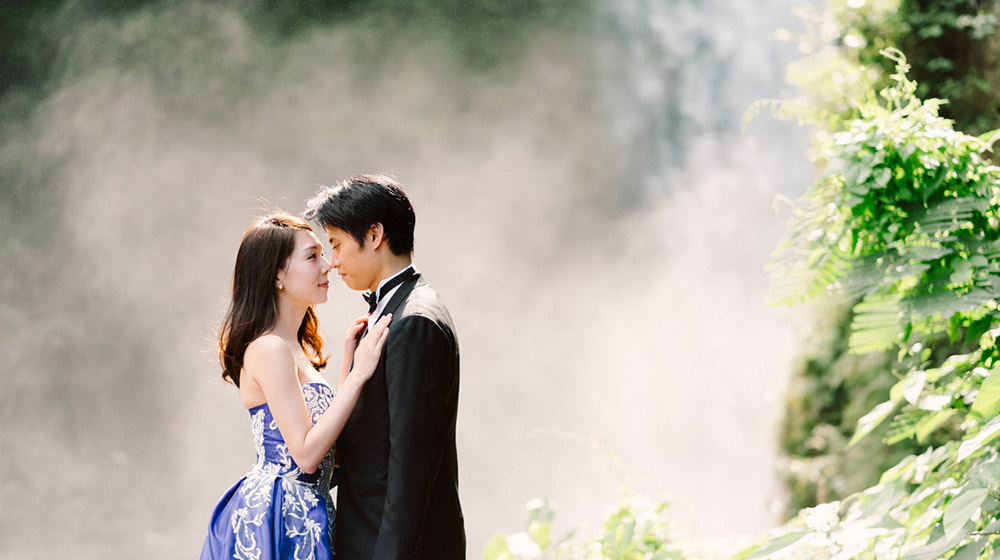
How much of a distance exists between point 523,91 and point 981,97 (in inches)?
184

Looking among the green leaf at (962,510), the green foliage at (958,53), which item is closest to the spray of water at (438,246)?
the green leaf at (962,510)

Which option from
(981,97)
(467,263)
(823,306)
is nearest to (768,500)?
(823,306)

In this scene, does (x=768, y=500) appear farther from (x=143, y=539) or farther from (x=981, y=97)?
(x=143, y=539)

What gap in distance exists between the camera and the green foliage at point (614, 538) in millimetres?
2953

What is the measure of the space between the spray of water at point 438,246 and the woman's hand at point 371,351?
6.93 ft

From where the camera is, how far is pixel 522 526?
7.59 m

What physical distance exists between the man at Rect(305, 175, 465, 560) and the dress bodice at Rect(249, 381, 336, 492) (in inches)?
5.2

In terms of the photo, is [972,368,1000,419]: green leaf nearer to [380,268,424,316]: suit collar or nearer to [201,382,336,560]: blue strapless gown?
[380,268,424,316]: suit collar

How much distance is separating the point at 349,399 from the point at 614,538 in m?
1.69

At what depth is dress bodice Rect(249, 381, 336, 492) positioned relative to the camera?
196 cm

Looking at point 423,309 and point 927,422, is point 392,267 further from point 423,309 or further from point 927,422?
point 927,422

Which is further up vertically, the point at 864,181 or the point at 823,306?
the point at 823,306

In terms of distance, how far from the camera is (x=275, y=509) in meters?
1.89

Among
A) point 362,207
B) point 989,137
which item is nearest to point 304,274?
point 362,207
